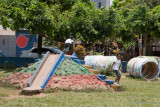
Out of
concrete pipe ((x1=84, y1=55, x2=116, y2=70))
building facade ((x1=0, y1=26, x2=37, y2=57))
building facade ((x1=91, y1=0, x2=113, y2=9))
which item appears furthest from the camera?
building facade ((x1=91, y1=0, x2=113, y2=9))

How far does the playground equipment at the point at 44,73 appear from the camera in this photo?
9.77m

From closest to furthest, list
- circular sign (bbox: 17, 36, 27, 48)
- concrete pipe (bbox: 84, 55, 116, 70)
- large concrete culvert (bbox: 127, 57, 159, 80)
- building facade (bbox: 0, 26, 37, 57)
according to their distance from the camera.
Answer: large concrete culvert (bbox: 127, 57, 159, 80) < concrete pipe (bbox: 84, 55, 116, 70) < building facade (bbox: 0, 26, 37, 57) < circular sign (bbox: 17, 36, 27, 48)

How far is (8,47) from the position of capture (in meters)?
27.2

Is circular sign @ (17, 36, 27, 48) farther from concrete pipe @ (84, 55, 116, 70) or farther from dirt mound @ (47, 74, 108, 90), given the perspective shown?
dirt mound @ (47, 74, 108, 90)

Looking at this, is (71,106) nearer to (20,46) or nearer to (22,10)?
(22,10)

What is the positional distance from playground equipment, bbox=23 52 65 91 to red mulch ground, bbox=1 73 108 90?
0.91 ft

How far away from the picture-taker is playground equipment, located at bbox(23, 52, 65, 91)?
977 cm

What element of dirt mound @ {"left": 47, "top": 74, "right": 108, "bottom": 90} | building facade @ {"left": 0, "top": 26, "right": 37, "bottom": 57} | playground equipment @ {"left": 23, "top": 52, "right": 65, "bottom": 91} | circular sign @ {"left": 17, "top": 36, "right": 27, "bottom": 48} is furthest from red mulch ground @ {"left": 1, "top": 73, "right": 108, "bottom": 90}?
circular sign @ {"left": 17, "top": 36, "right": 27, "bottom": 48}

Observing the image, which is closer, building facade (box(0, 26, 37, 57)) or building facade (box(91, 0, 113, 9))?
building facade (box(0, 26, 37, 57))

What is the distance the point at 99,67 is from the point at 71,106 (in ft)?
35.2

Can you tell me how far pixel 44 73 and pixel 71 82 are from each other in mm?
1288

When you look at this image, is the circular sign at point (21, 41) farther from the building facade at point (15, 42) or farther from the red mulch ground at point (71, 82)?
the red mulch ground at point (71, 82)

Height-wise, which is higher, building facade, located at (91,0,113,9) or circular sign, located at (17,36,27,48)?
building facade, located at (91,0,113,9)

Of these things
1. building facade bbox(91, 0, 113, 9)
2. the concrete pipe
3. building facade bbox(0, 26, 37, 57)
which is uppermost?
building facade bbox(91, 0, 113, 9)
